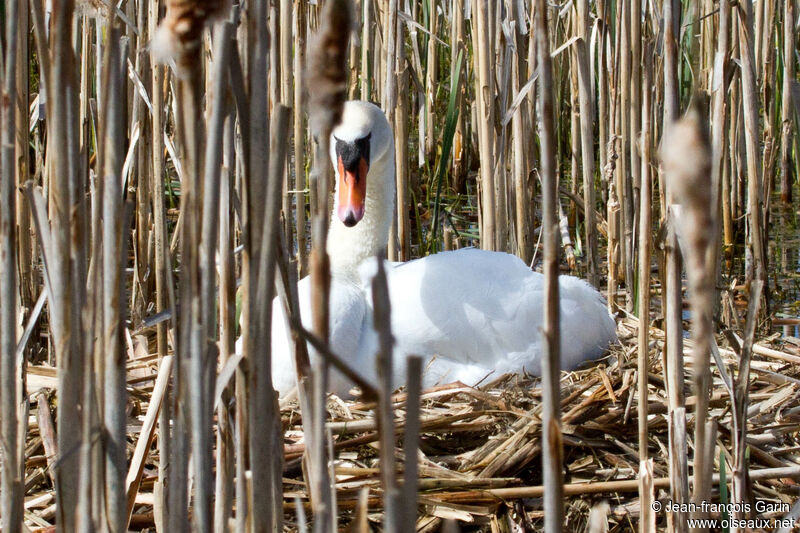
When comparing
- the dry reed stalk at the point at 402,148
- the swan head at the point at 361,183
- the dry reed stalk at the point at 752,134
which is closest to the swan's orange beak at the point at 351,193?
the swan head at the point at 361,183

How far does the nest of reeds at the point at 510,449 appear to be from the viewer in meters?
1.93

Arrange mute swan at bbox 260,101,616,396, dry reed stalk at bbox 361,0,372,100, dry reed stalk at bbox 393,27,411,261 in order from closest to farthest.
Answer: mute swan at bbox 260,101,616,396 → dry reed stalk at bbox 393,27,411,261 → dry reed stalk at bbox 361,0,372,100

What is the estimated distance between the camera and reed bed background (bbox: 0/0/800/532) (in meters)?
0.84

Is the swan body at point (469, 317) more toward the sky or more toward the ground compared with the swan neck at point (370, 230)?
more toward the ground

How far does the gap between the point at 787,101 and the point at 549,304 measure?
138 inches

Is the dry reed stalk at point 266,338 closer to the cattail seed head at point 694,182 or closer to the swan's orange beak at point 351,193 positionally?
the cattail seed head at point 694,182

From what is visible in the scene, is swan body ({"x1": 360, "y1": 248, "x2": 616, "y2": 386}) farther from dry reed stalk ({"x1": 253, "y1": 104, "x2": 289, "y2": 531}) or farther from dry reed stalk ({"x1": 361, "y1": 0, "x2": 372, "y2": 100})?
dry reed stalk ({"x1": 253, "y1": 104, "x2": 289, "y2": 531})

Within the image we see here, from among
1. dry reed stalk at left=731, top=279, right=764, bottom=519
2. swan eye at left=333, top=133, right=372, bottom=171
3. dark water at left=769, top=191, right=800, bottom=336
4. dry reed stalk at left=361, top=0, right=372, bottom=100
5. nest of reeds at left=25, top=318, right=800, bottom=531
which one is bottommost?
nest of reeds at left=25, top=318, right=800, bottom=531

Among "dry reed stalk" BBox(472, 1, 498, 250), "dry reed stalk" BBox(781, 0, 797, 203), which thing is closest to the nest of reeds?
"dry reed stalk" BBox(472, 1, 498, 250)

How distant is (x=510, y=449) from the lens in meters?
2.08

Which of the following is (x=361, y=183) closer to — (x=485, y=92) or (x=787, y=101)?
(x=485, y=92)

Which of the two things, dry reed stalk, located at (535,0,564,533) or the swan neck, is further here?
the swan neck

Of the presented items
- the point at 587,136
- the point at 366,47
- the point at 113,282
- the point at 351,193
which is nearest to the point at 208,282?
the point at 113,282

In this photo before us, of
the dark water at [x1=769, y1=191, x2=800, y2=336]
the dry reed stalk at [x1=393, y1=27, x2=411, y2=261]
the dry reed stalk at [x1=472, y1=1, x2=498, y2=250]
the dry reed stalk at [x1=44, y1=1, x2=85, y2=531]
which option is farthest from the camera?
the dark water at [x1=769, y1=191, x2=800, y2=336]
